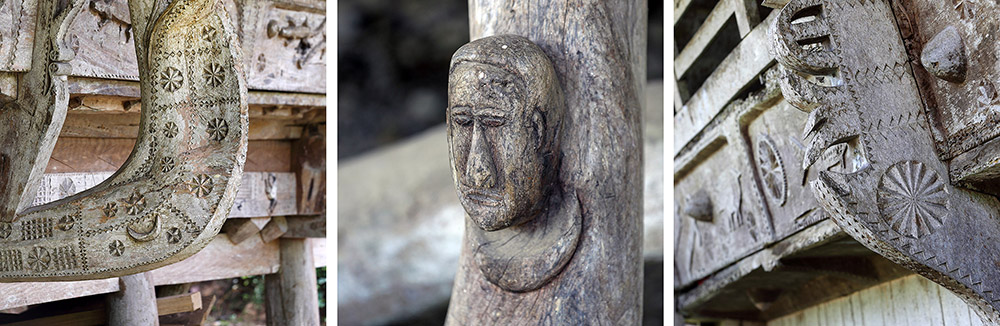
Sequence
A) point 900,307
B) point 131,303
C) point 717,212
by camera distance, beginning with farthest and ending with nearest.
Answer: point 131,303, point 717,212, point 900,307

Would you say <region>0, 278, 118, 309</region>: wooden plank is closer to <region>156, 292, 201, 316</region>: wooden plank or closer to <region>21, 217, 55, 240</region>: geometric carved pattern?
<region>156, 292, 201, 316</region>: wooden plank

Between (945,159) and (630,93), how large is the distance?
0.75 meters

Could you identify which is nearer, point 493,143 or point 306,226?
point 493,143

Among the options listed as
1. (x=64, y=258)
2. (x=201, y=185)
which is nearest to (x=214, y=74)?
(x=201, y=185)

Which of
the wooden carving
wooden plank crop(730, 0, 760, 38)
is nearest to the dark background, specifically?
wooden plank crop(730, 0, 760, 38)

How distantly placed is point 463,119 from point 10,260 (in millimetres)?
1011

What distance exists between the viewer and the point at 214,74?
180 centimetres

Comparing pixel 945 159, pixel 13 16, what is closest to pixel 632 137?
pixel 945 159

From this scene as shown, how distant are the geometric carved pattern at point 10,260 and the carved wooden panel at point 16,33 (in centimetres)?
48

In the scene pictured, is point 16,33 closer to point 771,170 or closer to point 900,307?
point 771,170

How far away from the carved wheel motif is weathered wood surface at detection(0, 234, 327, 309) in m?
2.28

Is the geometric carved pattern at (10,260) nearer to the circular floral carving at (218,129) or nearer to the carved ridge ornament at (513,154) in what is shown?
the circular floral carving at (218,129)

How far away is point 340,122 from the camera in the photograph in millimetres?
4680

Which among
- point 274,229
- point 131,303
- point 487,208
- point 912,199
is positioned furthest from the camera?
point 274,229
